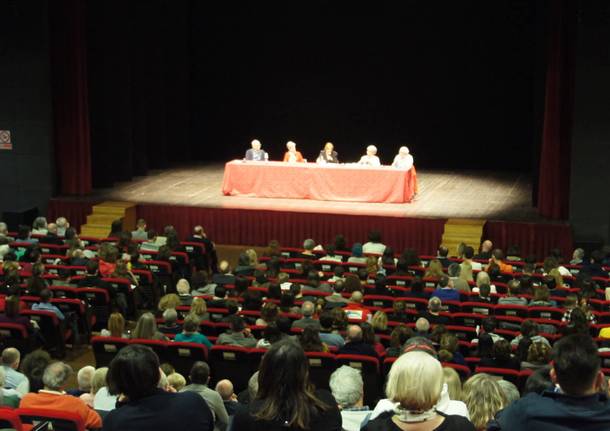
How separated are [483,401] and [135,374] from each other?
2.14 metres

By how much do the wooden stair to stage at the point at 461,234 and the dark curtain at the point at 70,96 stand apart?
21.3ft

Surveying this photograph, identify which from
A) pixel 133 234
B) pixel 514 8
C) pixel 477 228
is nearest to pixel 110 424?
pixel 133 234

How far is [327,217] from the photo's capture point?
612 inches

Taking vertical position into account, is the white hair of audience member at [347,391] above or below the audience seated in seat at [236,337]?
above

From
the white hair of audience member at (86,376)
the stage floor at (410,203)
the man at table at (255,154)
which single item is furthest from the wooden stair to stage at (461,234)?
the white hair of audience member at (86,376)

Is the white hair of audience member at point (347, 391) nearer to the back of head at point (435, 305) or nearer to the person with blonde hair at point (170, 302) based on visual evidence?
the back of head at point (435, 305)

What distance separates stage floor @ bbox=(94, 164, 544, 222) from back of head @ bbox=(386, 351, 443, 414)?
12.1m

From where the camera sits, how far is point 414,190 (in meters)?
17.5

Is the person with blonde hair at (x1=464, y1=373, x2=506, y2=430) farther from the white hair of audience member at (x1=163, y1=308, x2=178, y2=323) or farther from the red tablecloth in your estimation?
the red tablecloth

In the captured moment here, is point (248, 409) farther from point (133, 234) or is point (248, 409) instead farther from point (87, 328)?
point (133, 234)

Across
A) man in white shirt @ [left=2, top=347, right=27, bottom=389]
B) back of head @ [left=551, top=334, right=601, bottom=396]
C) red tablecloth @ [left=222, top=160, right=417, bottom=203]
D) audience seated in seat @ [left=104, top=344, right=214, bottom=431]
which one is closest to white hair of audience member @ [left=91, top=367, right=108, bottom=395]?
man in white shirt @ [left=2, top=347, right=27, bottom=389]

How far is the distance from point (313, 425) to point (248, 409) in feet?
0.81

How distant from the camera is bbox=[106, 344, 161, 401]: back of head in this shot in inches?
150

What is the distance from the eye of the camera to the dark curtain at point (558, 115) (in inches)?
599
